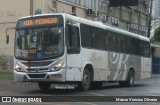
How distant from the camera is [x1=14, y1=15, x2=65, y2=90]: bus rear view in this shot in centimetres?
1816

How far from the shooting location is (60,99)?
1638 cm

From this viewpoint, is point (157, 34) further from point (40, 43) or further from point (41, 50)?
point (41, 50)

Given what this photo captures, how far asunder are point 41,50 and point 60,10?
18.0 meters

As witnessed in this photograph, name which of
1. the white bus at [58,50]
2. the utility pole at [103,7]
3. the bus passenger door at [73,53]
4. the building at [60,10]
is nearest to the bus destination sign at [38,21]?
the white bus at [58,50]

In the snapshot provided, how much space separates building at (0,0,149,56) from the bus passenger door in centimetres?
1283

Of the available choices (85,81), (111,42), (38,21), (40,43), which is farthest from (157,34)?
(40,43)

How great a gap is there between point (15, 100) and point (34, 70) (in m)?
5.50

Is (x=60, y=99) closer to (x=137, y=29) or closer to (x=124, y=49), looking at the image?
(x=124, y=49)

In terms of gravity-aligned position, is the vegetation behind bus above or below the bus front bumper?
above

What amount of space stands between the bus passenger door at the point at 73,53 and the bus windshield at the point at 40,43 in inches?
17.5

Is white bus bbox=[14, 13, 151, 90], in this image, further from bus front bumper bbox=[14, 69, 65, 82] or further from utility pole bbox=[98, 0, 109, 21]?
utility pole bbox=[98, 0, 109, 21]

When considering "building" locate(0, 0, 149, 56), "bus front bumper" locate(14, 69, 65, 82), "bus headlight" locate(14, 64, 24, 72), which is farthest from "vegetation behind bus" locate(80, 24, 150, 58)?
"building" locate(0, 0, 149, 56)

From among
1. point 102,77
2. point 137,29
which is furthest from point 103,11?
point 102,77

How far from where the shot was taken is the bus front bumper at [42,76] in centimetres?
1803
